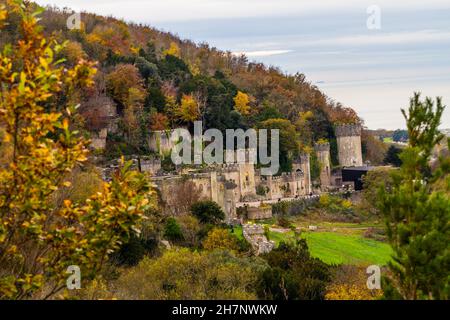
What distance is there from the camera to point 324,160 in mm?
58500

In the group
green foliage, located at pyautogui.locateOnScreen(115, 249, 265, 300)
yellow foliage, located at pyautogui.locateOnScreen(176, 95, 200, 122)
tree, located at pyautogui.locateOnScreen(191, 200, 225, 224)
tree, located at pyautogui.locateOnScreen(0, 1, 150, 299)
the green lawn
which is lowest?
the green lawn

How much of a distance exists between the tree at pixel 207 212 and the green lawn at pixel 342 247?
241 centimetres

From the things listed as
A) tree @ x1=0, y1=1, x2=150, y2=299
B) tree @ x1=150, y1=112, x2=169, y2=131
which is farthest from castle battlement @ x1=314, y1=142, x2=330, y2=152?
tree @ x1=0, y1=1, x2=150, y2=299

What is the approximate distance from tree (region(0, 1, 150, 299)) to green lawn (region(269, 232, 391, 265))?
78.1ft

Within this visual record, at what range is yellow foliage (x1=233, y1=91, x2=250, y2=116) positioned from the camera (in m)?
56.4

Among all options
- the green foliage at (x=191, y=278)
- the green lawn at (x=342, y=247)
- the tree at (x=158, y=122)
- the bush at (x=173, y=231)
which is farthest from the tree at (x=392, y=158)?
the green foliage at (x=191, y=278)

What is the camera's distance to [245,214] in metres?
42.4

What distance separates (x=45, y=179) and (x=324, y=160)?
5024 cm

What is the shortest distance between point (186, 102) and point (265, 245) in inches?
814

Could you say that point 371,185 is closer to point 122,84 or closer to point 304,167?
point 304,167

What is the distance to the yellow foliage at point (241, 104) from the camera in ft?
185

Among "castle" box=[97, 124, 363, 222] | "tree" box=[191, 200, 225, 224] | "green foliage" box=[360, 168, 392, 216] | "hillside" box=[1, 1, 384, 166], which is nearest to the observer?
"tree" box=[191, 200, 225, 224]

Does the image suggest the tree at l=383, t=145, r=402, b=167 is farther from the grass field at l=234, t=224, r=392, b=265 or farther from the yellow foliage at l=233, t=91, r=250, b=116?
the grass field at l=234, t=224, r=392, b=265
